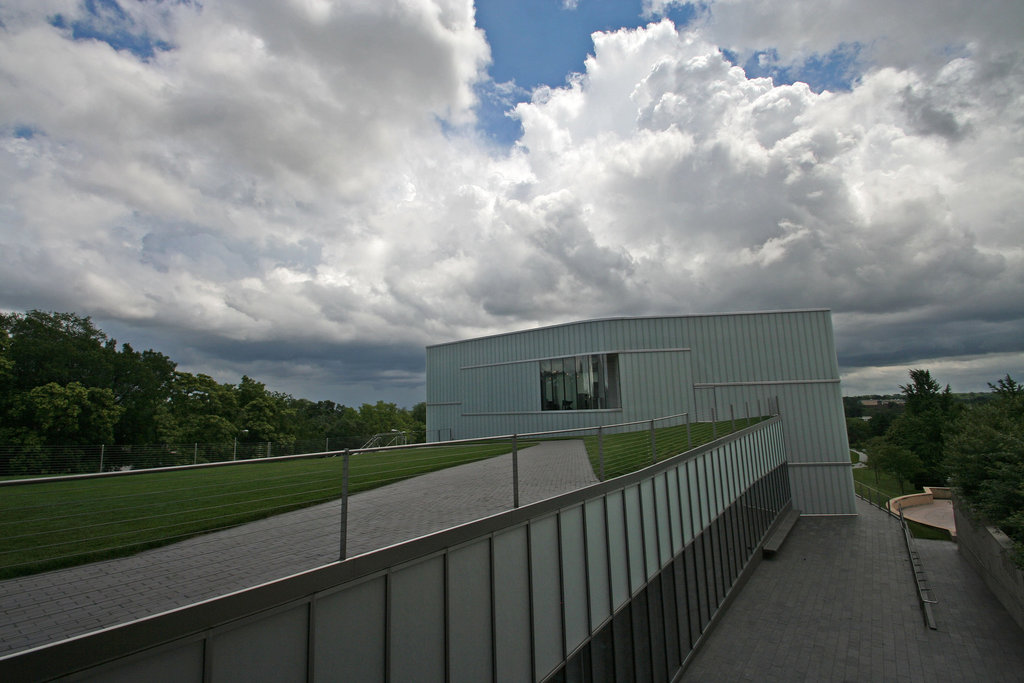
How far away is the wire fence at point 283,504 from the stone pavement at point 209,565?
0.04 metres

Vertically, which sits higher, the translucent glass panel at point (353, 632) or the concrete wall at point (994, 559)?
the translucent glass panel at point (353, 632)

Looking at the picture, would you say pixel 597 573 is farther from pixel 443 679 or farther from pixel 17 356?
pixel 17 356

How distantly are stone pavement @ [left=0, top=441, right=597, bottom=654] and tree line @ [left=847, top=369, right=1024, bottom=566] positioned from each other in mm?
16157

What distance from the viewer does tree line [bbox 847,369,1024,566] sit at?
50.9ft

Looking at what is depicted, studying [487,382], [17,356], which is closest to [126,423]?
[17,356]

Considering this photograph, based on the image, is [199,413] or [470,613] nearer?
[470,613]

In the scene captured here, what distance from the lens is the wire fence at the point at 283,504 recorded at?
3.48 metres

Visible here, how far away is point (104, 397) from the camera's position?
3084 centimetres

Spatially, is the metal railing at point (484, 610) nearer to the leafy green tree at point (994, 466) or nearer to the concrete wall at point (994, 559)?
the concrete wall at point (994, 559)

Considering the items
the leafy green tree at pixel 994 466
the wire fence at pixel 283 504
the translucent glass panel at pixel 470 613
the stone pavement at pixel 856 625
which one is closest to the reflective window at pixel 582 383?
the stone pavement at pixel 856 625

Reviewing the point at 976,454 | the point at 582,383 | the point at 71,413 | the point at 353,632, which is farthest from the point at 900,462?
the point at 71,413

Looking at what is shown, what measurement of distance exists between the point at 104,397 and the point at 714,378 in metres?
36.4

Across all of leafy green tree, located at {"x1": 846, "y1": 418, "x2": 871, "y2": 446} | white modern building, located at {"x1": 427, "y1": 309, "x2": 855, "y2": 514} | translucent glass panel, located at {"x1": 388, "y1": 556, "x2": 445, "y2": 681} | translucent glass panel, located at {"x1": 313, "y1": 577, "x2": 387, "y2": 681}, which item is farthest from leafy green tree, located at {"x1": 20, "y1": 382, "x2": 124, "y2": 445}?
leafy green tree, located at {"x1": 846, "y1": 418, "x2": 871, "y2": 446}

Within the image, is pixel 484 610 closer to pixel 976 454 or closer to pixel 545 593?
pixel 545 593
